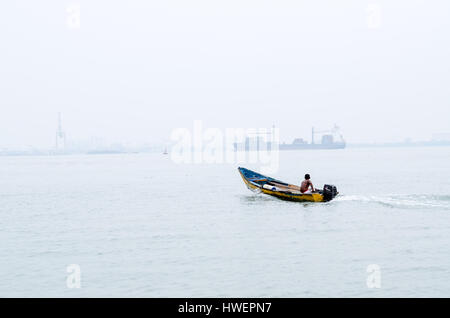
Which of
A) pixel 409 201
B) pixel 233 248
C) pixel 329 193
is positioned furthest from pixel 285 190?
pixel 233 248

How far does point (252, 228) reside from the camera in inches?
987

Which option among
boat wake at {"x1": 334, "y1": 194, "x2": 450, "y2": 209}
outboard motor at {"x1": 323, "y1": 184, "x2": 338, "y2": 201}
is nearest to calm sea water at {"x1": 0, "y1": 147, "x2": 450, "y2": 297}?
boat wake at {"x1": 334, "y1": 194, "x2": 450, "y2": 209}

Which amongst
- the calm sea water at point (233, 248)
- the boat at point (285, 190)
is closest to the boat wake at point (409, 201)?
the calm sea water at point (233, 248)

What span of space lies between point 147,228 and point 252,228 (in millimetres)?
5320

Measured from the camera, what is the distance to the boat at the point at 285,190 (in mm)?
31031

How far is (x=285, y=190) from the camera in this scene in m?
34.4

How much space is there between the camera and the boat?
102 feet

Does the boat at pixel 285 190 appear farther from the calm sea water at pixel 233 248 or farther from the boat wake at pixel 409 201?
the boat wake at pixel 409 201

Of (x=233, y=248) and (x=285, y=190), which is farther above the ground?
(x=285, y=190)

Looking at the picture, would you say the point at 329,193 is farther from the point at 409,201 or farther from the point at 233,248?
the point at 233,248

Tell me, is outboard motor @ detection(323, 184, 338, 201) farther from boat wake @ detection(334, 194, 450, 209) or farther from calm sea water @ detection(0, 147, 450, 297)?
boat wake @ detection(334, 194, 450, 209)
